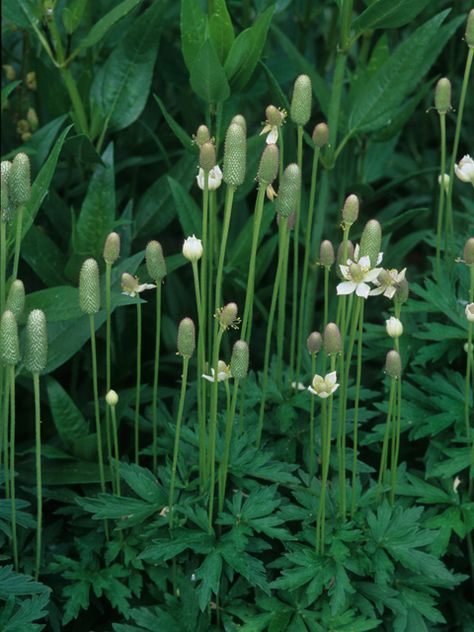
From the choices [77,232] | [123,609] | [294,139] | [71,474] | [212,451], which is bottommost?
[123,609]

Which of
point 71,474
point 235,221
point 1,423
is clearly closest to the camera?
point 1,423

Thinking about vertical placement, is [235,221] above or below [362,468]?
above

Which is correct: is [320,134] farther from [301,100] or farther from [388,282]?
[388,282]

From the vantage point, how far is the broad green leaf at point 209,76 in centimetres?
169

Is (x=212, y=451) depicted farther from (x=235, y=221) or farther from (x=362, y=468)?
(x=235, y=221)

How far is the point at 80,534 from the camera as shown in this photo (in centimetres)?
173

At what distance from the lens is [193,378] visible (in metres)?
2.07

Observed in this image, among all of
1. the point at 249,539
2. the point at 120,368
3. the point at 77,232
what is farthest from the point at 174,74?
the point at 249,539

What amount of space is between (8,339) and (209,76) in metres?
0.67

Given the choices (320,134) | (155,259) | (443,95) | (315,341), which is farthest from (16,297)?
(443,95)

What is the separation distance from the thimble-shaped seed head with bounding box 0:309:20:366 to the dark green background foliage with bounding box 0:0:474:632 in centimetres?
27

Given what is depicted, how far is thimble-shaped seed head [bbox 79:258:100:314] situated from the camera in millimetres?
1334

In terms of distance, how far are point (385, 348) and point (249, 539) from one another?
51 cm

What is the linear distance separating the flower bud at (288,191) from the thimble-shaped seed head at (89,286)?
27 cm
